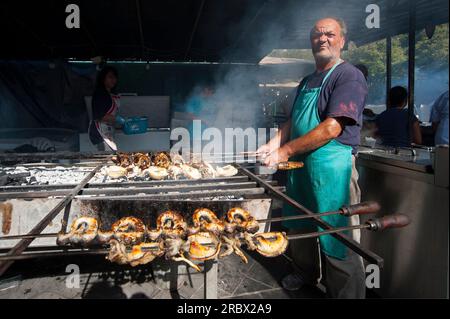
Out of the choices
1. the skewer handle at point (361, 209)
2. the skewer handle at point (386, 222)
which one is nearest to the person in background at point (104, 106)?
the skewer handle at point (361, 209)

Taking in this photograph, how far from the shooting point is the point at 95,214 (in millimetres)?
2604

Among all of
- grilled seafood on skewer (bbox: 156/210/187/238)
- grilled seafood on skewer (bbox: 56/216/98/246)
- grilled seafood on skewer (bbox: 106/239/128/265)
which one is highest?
grilled seafood on skewer (bbox: 156/210/187/238)

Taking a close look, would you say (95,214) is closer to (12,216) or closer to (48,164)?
(12,216)

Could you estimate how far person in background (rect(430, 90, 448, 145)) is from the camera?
431 centimetres

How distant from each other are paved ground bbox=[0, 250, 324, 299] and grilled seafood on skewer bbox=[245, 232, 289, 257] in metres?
1.80

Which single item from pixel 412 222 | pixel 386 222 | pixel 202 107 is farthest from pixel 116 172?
pixel 202 107

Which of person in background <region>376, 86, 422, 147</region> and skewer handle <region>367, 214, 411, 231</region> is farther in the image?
person in background <region>376, 86, 422, 147</region>

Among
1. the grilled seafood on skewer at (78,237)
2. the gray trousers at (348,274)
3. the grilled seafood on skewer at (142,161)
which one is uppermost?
the grilled seafood on skewer at (142,161)

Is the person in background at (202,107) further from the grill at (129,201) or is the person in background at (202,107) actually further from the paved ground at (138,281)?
the grill at (129,201)

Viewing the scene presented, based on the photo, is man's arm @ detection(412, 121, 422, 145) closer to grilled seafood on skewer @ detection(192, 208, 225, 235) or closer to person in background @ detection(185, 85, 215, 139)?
grilled seafood on skewer @ detection(192, 208, 225, 235)

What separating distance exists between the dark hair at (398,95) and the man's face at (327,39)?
2.27m

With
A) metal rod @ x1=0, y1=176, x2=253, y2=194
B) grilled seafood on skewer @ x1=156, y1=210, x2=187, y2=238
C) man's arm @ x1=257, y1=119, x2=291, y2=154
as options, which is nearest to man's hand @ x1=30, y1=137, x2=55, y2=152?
metal rod @ x1=0, y1=176, x2=253, y2=194

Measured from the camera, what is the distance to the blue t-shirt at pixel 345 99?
2.52m

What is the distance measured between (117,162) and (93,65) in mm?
6652
